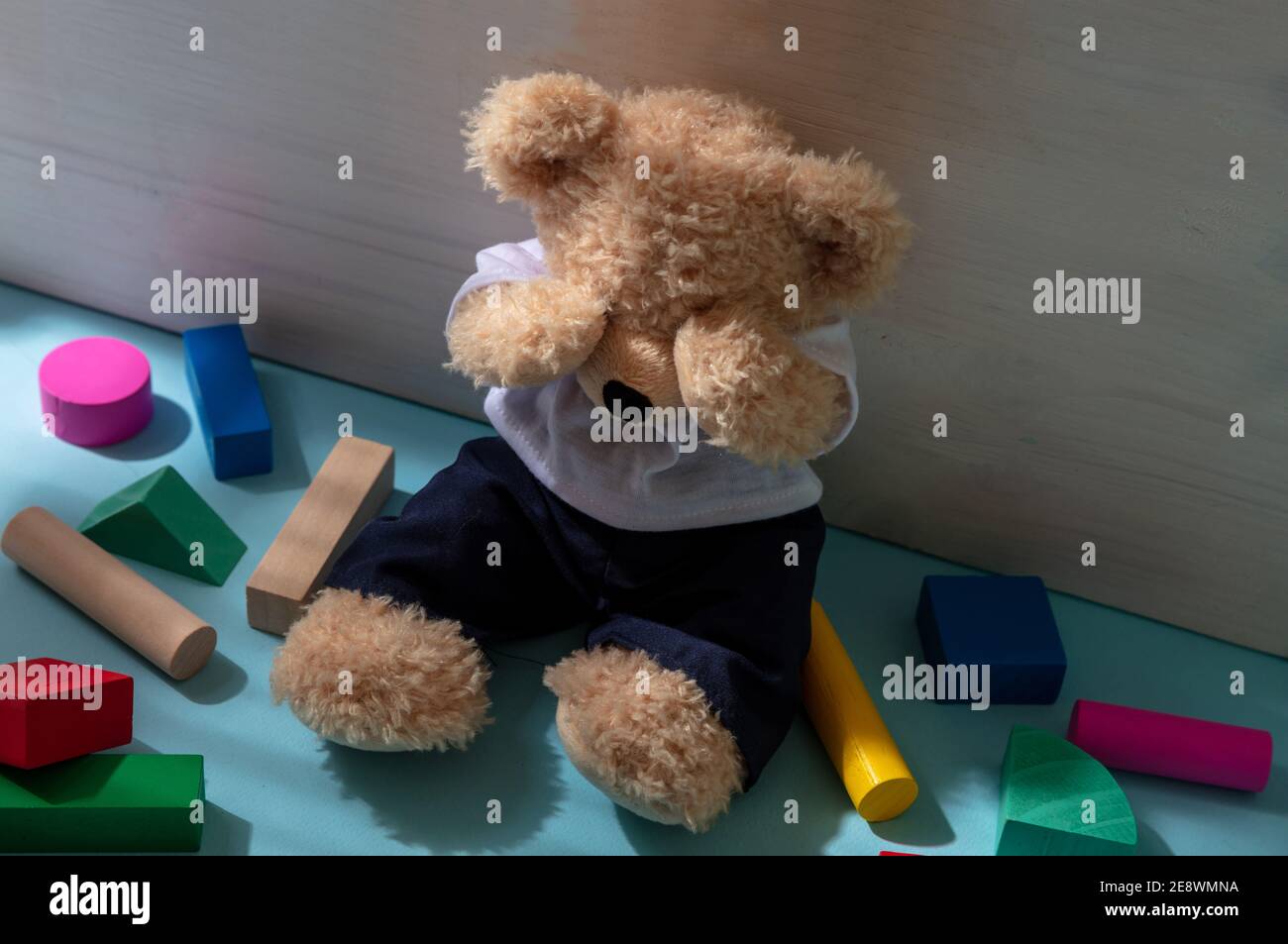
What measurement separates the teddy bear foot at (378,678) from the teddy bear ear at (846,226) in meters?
0.38

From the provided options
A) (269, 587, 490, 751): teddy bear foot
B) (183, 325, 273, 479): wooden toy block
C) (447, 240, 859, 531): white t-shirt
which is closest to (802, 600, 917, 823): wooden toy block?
(447, 240, 859, 531): white t-shirt

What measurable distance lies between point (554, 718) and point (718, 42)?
51cm

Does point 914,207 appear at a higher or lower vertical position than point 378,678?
higher

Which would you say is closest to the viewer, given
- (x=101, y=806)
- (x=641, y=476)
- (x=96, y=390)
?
(x=101, y=806)

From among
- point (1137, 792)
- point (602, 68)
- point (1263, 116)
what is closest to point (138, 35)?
point (602, 68)

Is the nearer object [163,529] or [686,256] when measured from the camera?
[686,256]

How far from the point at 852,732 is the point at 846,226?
1.25 ft

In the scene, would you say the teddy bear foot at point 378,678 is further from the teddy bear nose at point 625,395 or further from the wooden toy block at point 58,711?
the teddy bear nose at point 625,395

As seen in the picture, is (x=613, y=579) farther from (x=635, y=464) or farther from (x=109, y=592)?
(x=109, y=592)

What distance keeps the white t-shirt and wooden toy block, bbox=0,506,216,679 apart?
30 centimetres

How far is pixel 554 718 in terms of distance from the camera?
4.00ft

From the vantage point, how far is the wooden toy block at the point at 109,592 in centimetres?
119

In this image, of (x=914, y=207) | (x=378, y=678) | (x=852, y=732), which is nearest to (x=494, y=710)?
(x=378, y=678)

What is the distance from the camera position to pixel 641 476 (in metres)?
1.19
